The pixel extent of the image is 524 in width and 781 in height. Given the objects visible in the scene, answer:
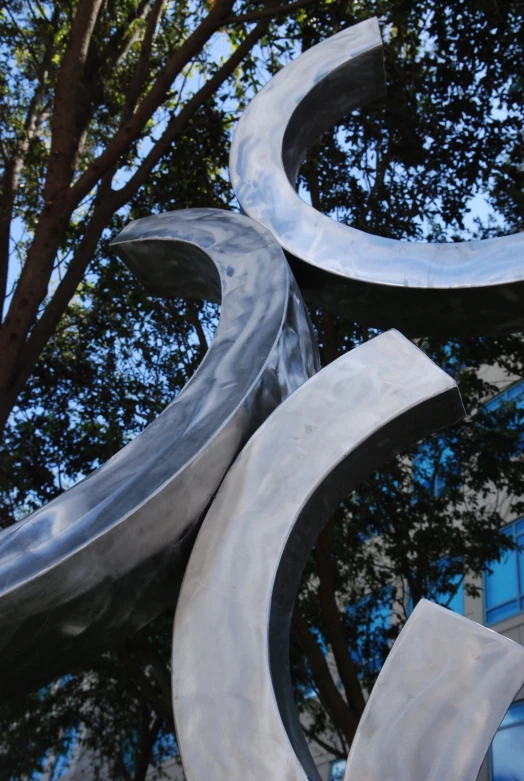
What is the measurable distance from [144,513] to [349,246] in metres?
0.64

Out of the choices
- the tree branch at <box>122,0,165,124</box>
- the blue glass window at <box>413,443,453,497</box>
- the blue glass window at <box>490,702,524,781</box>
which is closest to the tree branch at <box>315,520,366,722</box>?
the blue glass window at <box>413,443,453,497</box>

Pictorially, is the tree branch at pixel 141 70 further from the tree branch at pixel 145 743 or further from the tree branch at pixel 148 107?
the tree branch at pixel 145 743

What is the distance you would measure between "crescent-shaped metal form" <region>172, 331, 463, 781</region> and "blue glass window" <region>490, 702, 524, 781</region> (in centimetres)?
1038

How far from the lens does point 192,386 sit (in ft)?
3.94

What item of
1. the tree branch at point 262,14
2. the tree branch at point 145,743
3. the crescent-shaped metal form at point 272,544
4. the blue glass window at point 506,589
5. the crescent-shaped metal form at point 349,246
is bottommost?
the crescent-shaped metal form at point 272,544

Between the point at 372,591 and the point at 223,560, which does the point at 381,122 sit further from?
the point at 223,560

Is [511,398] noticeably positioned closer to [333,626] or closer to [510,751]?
[510,751]

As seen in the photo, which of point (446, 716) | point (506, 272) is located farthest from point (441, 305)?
point (446, 716)

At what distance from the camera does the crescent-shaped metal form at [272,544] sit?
0.88 m

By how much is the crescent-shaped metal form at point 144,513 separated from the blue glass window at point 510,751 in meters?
10.4

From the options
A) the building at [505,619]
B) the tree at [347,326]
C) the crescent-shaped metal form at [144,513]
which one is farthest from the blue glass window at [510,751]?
Result: the crescent-shaped metal form at [144,513]

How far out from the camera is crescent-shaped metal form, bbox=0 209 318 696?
3.11 feet

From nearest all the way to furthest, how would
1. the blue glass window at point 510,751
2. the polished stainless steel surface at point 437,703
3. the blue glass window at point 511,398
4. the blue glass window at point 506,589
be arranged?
the polished stainless steel surface at point 437,703 → the blue glass window at point 511,398 → the blue glass window at point 510,751 → the blue glass window at point 506,589

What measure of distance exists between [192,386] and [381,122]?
602 centimetres
